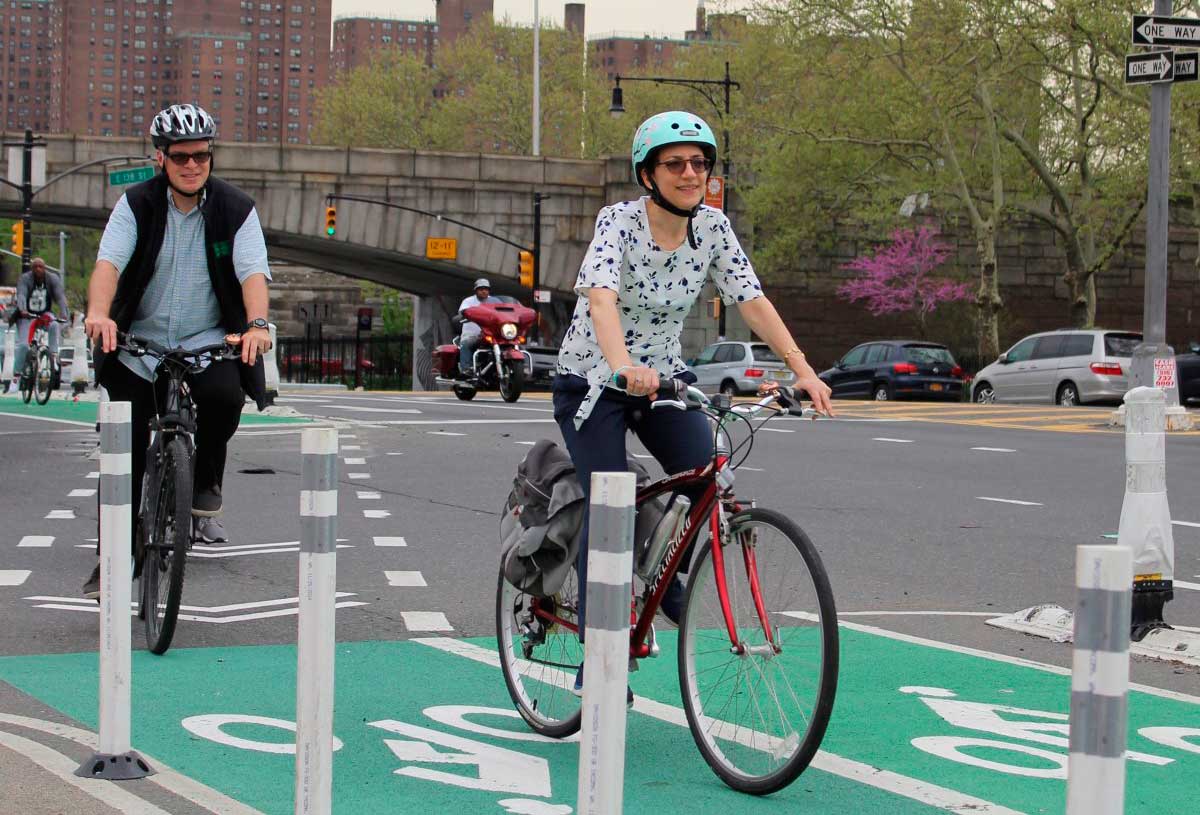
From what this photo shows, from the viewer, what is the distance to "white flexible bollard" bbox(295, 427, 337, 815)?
12.3ft

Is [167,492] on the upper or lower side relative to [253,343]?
lower

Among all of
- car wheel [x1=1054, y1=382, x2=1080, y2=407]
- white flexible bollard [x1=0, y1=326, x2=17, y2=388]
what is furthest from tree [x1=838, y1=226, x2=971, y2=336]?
white flexible bollard [x1=0, y1=326, x2=17, y2=388]

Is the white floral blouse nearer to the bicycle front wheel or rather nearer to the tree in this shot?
the bicycle front wheel

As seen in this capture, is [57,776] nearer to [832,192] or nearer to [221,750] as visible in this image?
Answer: [221,750]

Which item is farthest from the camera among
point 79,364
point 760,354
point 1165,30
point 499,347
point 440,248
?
point 440,248

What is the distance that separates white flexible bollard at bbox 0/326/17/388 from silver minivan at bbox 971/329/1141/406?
1738 centimetres

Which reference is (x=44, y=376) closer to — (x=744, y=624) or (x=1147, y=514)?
(x=1147, y=514)

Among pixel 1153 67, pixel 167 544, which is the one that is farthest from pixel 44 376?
pixel 167 544

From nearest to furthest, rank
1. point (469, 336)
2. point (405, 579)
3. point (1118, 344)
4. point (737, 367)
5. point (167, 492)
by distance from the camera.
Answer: point (167, 492) < point (405, 579) < point (469, 336) < point (1118, 344) < point (737, 367)

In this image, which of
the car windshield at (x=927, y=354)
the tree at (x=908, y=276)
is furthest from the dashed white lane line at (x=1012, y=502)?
the tree at (x=908, y=276)

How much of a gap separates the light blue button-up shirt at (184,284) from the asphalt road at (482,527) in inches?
46.4

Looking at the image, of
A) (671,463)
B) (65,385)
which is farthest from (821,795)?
(65,385)

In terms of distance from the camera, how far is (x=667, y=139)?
16.4 ft

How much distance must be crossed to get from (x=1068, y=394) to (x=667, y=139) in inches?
1067
